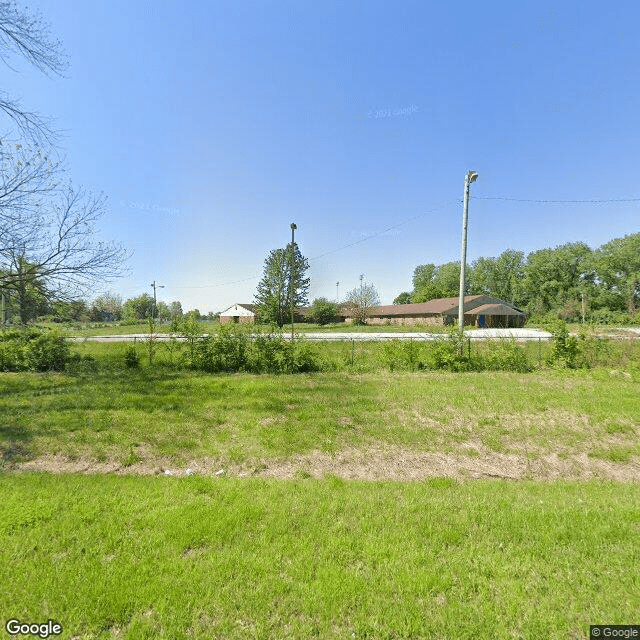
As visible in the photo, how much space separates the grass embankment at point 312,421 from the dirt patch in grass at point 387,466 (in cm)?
5

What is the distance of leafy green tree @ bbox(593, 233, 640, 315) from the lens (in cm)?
5431

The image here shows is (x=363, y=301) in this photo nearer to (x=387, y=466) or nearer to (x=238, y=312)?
(x=238, y=312)

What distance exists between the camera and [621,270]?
189 feet

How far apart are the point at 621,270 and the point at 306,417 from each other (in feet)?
253

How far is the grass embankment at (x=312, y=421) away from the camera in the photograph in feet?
16.7

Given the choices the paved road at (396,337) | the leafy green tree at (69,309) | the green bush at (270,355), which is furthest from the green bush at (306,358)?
the leafy green tree at (69,309)

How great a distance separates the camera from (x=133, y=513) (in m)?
3.21

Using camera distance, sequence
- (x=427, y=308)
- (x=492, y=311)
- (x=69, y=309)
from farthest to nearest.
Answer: (x=427, y=308) → (x=492, y=311) → (x=69, y=309)

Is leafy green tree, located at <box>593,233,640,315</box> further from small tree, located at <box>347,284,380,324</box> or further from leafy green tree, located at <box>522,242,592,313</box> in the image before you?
small tree, located at <box>347,284,380,324</box>

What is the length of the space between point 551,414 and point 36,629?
850 centimetres

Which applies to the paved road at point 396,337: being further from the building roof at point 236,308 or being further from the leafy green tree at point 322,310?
the building roof at point 236,308

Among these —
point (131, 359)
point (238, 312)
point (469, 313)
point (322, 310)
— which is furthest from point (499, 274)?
point (131, 359)

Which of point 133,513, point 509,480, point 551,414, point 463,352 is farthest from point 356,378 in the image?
point 133,513

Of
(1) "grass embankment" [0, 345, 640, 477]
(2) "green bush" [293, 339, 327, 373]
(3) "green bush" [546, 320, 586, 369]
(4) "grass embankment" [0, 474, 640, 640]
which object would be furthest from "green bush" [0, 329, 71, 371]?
(3) "green bush" [546, 320, 586, 369]
